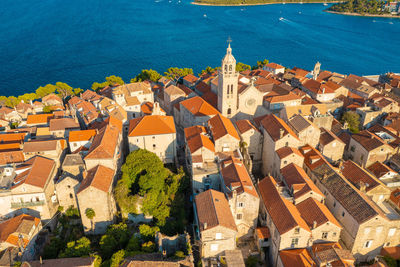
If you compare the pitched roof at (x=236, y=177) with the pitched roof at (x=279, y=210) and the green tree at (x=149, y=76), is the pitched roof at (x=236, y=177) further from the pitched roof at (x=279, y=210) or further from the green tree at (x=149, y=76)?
the green tree at (x=149, y=76)

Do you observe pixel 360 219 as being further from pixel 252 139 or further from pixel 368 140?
pixel 368 140

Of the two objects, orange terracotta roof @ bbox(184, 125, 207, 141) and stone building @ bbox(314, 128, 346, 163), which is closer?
orange terracotta roof @ bbox(184, 125, 207, 141)

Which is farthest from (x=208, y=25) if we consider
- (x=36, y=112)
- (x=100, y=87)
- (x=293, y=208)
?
(x=293, y=208)

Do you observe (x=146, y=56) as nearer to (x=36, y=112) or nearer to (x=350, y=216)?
(x=36, y=112)

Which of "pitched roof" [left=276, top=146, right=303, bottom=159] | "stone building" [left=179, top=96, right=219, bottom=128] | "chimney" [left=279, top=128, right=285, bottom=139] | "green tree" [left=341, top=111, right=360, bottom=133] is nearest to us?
"pitched roof" [left=276, top=146, right=303, bottom=159]

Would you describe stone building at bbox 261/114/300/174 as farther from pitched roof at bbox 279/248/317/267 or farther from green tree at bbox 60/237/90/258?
green tree at bbox 60/237/90/258

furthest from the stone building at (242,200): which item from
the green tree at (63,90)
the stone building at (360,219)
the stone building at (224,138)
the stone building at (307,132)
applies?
the green tree at (63,90)

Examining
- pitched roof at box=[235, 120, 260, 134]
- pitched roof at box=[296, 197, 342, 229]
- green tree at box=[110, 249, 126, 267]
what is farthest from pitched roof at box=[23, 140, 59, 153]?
pitched roof at box=[296, 197, 342, 229]
